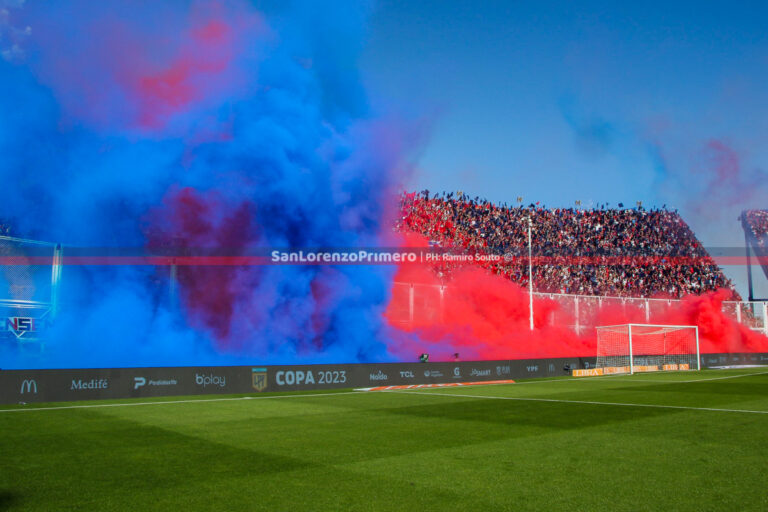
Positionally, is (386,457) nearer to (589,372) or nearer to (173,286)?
(173,286)

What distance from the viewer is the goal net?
89.1 ft

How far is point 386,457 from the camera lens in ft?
22.0

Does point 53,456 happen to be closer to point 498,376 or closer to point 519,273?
point 498,376

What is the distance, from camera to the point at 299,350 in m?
19.7

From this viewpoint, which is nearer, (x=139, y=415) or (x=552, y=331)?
(x=139, y=415)

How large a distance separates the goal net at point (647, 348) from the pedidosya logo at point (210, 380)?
56.9ft

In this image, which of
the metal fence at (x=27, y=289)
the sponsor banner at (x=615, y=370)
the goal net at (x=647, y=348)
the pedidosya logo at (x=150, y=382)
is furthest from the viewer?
the goal net at (x=647, y=348)

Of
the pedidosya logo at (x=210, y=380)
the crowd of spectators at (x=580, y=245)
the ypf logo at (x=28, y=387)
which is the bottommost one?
the pedidosya logo at (x=210, y=380)

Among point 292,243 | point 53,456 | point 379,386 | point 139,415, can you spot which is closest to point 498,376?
point 379,386

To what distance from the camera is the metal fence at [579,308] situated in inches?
925

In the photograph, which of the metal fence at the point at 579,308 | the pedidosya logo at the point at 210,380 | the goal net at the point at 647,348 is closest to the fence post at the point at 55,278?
the pedidosya logo at the point at 210,380

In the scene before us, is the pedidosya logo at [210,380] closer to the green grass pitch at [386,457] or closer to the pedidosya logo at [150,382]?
the pedidosya logo at [150,382]

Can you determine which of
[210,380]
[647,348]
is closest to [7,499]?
[210,380]

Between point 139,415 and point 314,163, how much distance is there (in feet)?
36.6
